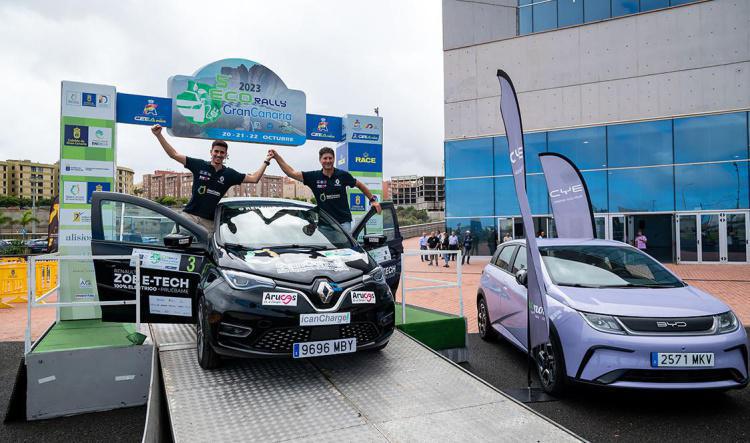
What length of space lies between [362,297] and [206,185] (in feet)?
8.70

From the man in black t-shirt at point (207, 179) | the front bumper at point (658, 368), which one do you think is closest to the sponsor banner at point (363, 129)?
the man in black t-shirt at point (207, 179)

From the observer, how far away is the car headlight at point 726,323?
148 inches

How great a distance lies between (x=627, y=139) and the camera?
65.4 ft

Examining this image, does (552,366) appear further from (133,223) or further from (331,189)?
(133,223)

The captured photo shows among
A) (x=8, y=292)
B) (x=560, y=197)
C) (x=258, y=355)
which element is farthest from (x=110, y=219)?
(x=8, y=292)

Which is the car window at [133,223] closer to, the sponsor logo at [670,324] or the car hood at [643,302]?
the car hood at [643,302]

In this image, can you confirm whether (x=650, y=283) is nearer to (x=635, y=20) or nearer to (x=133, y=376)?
(x=133, y=376)

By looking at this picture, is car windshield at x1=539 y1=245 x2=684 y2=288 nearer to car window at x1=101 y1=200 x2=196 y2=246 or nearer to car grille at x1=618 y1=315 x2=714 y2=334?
car grille at x1=618 y1=315 x2=714 y2=334

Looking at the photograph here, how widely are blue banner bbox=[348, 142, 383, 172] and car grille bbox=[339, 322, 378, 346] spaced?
545 centimetres

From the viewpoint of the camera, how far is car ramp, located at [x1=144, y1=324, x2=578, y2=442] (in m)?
2.77

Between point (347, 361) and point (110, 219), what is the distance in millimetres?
2709

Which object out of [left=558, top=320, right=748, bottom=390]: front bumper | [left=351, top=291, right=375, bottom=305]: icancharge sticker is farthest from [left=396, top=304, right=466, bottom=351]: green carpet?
[left=558, top=320, right=748, bottom=390]: front bumper

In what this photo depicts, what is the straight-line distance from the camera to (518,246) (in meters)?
5.76

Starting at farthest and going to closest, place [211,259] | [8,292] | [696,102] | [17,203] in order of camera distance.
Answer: [17,203] < [696,102] < [8,292] < [211,259]
